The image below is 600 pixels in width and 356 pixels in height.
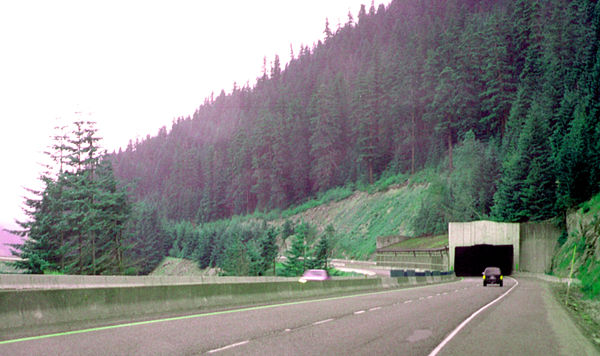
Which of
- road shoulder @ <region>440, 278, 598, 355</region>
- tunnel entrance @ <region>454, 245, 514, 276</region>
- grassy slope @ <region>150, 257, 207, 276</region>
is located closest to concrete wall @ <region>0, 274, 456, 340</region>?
road shoulder @ <region>440, 278, 598, 355</region>

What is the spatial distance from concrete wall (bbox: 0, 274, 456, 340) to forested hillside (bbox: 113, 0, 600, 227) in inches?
1923

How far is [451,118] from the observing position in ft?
374

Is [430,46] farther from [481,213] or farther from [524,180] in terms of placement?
[524,180]

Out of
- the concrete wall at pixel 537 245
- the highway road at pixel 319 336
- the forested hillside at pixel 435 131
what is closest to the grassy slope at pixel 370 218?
the forested hillside at pixel 435 131

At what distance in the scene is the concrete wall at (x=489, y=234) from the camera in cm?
7169

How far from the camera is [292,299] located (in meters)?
25.3

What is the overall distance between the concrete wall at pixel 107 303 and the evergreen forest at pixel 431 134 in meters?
48.7

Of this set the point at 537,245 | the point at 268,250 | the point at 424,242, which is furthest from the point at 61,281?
the point at 268,250

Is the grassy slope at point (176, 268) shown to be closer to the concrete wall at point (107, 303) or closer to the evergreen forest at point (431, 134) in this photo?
the evergreen forest at point (431, 134)

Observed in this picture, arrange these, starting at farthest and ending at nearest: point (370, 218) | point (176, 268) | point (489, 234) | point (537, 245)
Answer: point (176, 268)
point (370, 218)
point (489, 234)
point (537, 245)

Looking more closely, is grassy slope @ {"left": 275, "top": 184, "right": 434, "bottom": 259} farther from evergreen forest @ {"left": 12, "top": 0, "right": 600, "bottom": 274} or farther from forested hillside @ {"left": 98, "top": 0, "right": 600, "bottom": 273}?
evergreen forest @ {"left": 12, "top": 0, "right": 600, "bottom": 274}

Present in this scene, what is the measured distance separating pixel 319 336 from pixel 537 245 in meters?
62.6

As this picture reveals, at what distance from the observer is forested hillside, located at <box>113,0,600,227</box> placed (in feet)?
260

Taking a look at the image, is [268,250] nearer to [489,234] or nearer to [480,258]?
[480,258]
